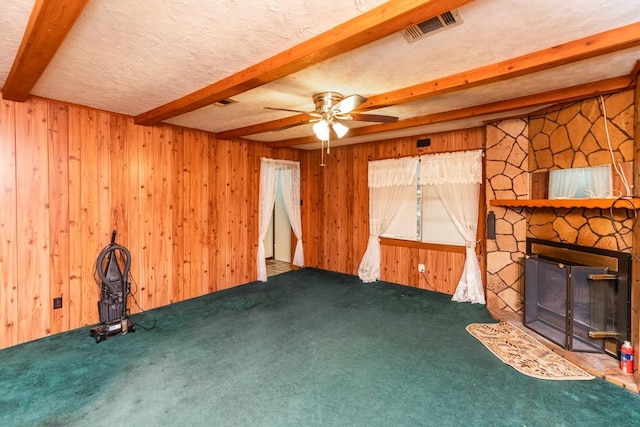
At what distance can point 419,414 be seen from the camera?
2.10 m

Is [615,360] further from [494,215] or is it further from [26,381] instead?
[26,381]

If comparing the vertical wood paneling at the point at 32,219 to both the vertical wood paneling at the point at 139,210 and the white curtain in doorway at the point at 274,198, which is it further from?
the white curtain in doorway at the point at 274,198

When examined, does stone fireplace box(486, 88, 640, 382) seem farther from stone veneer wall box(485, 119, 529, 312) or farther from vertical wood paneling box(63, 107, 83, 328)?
vertical wood paneling box(63, 107, 83, 328)

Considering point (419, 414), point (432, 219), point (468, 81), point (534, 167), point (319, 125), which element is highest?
point (468, 81)

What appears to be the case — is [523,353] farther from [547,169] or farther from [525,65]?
[525,65]

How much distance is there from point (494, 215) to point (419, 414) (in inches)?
116

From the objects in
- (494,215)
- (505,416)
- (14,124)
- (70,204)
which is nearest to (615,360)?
(505,416)

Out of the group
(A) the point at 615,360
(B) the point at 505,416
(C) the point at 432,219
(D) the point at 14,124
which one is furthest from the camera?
(C) the point at 432,219

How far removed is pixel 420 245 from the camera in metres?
5.03

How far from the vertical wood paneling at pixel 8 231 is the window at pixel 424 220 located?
4.97 meters

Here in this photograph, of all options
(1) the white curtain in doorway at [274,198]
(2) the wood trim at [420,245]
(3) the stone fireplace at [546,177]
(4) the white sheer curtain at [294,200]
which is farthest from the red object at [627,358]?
(4) the white sheer curtain at [294,200]

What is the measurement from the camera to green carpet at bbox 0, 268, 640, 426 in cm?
208

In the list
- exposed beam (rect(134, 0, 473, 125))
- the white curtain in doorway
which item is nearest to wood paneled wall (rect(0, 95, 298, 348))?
the white curtain in doorway

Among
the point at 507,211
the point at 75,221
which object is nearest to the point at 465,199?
the point at 507,211
